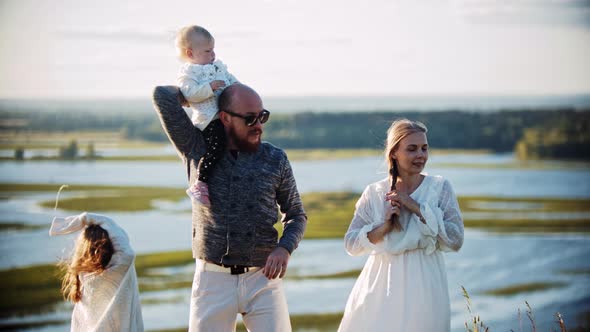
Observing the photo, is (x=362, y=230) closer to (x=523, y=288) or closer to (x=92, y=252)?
(x=92, y=252)

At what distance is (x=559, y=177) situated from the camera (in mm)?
49844

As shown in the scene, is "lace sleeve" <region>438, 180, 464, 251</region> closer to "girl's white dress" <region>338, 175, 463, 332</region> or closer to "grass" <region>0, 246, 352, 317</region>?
"girl's white dress" <region>338, 175, 463, 332</region>

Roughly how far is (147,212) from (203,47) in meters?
30.4

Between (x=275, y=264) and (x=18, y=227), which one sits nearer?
(x=275, y=264)

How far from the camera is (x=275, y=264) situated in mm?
4527

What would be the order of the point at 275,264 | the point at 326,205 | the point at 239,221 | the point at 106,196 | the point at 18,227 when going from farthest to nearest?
the point at 106,196 → the point at 326,205 → the point at 18,227 → the point at 239,221 → the point at 275,264

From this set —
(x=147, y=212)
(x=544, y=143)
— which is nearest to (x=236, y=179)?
(x=147, y=212)

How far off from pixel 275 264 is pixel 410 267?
3.48 feet

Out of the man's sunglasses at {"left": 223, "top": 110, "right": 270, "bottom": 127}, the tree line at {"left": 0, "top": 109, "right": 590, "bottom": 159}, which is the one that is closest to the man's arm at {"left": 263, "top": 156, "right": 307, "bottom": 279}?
the man's sunglasses at {"left": 223, "top": 110, "right": 270, "bottom": 127}

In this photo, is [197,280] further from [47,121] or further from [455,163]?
[47,121]

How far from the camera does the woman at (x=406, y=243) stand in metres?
5.14

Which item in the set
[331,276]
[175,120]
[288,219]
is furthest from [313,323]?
[175,120]

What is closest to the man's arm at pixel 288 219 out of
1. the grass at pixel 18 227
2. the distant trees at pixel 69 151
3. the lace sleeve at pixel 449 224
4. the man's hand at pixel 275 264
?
the man's hand at pixel 275 264

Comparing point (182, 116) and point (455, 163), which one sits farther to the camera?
point (455, 163)
